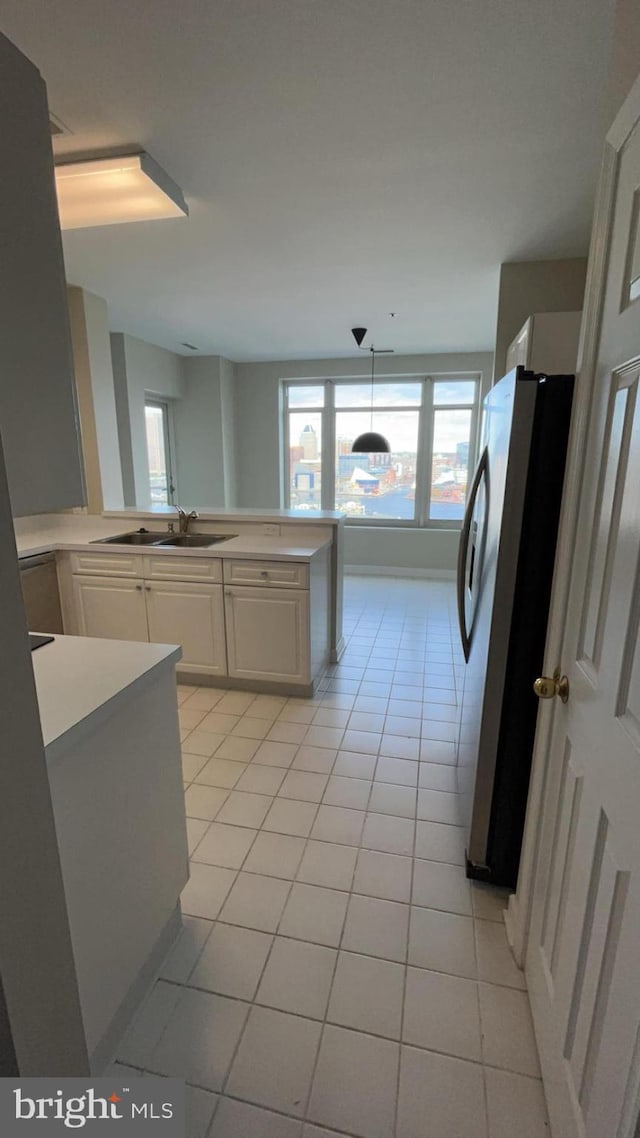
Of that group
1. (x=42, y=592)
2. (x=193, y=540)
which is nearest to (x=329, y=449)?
(x=193, y=540)

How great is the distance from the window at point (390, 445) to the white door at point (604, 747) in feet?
16.4

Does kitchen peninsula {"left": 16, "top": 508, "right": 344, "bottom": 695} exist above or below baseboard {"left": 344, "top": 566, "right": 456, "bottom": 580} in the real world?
above

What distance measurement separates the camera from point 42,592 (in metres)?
3.24

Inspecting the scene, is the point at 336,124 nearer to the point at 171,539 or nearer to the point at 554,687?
the point at 554,687

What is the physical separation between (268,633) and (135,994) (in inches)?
73.8

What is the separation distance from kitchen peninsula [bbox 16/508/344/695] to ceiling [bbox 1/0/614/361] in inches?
66.9

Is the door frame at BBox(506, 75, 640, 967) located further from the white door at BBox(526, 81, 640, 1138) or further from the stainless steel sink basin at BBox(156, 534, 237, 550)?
the stainless steel sink basin at BBox(156, 534, 237, 550)

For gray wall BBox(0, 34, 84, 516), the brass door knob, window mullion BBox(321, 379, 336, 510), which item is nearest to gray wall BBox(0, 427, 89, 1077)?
gray wall BBox(0, 34, 84, 516)

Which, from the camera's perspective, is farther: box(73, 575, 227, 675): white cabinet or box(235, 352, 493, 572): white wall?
box(235, 352, 493, 572): white wall

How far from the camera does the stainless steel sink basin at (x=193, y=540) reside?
139 inches

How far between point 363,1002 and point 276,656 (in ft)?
6.15

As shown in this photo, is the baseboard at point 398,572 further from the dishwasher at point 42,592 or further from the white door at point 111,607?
the dishwasher at point 42,592

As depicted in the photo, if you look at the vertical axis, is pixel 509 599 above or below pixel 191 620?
above

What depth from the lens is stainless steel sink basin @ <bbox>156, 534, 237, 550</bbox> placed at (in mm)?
3537
